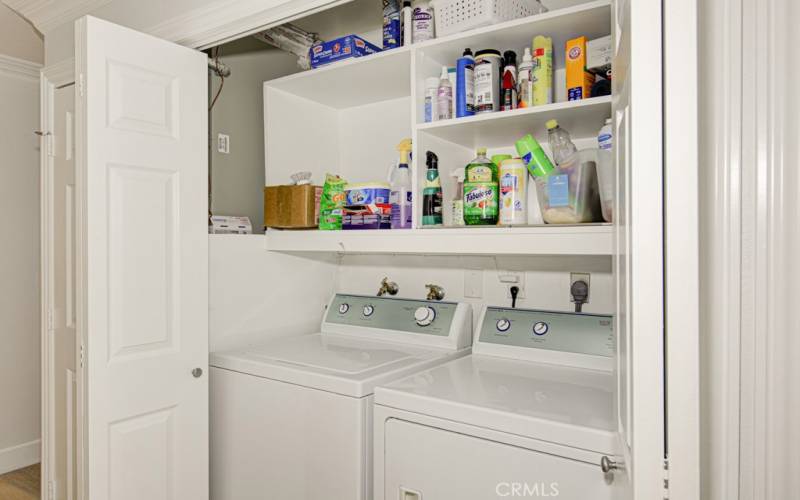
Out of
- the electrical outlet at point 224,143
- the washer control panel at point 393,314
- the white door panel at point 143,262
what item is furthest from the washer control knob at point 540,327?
the electrical outlet at point 224,143

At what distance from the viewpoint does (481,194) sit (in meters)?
1.80

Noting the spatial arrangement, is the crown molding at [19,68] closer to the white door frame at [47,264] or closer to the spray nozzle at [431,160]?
the white door frame at [47,264]

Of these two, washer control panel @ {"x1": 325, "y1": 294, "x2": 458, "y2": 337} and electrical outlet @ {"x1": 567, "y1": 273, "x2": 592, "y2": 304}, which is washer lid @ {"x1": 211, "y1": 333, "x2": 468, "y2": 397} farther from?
electrical outlet @ {"x1": 567, "y1": 273, "x2": 592, "y2": 304}

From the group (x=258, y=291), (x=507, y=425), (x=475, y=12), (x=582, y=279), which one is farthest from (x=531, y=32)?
(x=258, y=291)

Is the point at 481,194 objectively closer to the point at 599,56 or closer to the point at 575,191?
the point at 575,191

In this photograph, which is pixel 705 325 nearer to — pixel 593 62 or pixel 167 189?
pixel 593 62

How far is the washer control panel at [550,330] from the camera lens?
6.02 ft

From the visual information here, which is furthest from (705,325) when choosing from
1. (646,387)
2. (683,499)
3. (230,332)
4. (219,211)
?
(219,211)

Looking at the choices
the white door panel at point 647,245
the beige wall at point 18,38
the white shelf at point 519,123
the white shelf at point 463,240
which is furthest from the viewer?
the beige wall at point 18,38

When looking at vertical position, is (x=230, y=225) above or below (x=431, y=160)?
below

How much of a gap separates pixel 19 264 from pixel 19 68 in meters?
1.22

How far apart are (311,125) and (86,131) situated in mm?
1130

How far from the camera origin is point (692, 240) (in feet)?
2.05

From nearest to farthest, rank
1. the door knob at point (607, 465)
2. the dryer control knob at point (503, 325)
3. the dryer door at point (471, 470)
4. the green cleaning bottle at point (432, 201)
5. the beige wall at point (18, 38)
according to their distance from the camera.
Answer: the door knob at point (607, 465) < the dryer door at point (471, 470) < the green cleaning bottle at point (432, 201) < the dryer control knob at point (503, 325) < the beige wall at point (18, 38)
